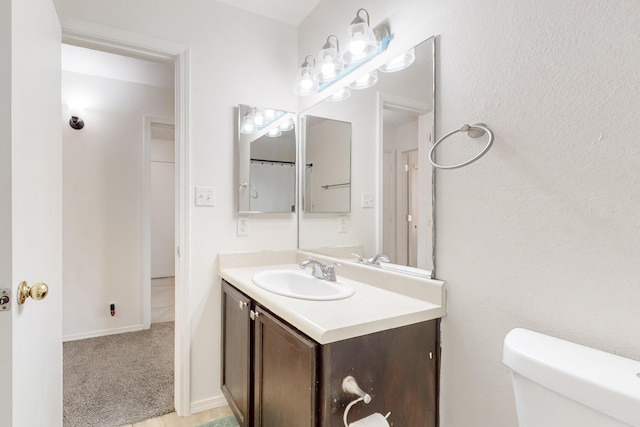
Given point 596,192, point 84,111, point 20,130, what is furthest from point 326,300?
point 84,111

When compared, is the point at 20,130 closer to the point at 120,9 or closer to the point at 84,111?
the point at 120,9

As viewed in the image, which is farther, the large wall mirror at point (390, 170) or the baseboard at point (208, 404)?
the baseboard at point (208, 404)

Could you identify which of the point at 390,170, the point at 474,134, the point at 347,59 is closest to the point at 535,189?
the point at 474,134

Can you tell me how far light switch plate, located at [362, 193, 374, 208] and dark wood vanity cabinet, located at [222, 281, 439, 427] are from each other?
0.62 m

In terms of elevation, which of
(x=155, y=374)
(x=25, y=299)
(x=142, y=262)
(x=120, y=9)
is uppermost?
(x=120, y=9)

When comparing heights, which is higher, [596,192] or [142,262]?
[596,192]

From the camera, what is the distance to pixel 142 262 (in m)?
2.95

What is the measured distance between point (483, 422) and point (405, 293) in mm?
462

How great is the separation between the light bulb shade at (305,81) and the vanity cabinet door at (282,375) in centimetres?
125

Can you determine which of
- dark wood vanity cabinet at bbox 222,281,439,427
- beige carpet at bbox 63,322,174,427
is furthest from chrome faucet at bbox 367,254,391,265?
beige carpet at bbox 63,322,174,427

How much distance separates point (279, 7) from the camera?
191cm

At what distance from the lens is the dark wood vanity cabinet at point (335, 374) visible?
0.92 meters

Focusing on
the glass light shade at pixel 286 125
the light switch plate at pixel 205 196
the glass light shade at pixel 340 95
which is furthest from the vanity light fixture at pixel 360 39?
the light switch plate at pixel 205 196

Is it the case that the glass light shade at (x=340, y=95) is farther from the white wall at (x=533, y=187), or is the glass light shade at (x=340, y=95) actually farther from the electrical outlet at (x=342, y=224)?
the electrical outlet at (x=342, y=224)
